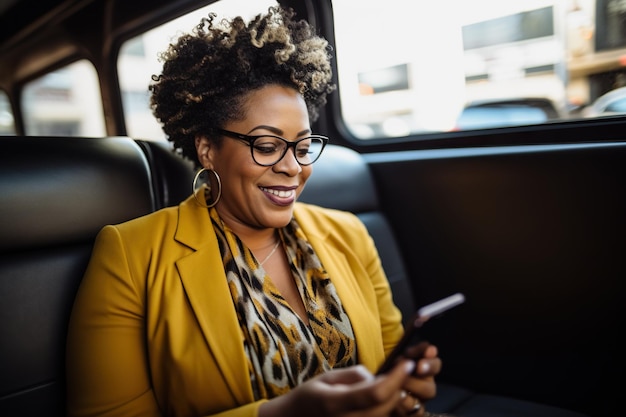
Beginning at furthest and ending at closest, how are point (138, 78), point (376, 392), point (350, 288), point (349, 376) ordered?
point (138, 78) < point (350, 288) < point (349, 376) < point (376, 392)

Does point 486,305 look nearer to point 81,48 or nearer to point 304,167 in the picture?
point 304,167

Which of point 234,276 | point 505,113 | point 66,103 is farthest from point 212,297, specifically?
point 66,103

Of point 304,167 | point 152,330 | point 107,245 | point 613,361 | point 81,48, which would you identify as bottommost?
point 613,361

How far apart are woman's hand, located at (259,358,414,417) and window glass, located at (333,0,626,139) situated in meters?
1.30

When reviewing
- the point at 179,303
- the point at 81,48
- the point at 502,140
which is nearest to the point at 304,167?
the point at 179,303

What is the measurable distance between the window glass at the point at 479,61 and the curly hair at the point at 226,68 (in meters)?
0.71

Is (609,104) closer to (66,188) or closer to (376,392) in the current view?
(376,392)

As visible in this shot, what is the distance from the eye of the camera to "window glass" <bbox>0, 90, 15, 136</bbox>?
2.81 m

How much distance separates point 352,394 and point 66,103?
94.5 inches

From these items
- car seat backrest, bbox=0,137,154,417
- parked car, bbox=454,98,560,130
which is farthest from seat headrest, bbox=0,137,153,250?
parked car, bbox=454,98,560,130

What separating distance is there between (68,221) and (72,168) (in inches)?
5.4

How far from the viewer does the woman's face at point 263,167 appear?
1.25m

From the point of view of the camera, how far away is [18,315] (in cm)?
116

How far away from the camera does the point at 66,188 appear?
127 cm
